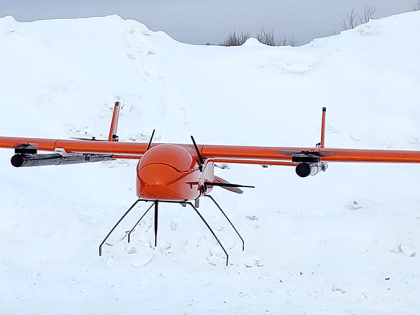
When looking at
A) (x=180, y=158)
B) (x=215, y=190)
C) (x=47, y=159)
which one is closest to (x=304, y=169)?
(x=180, y=158)

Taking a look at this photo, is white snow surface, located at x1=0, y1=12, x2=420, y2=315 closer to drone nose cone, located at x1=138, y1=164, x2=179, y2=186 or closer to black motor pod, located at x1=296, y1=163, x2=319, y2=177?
black motor pod, located at x1=296, y1=163, x2=319, y2=177

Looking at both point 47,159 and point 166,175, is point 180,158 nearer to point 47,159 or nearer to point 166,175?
point 166,175

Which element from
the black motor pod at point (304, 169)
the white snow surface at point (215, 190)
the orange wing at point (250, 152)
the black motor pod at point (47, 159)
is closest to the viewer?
the black motor pod at point (304, 169)

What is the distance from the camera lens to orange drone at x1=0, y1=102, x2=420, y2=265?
5648 mm

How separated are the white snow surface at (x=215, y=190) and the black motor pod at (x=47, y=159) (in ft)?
8.90

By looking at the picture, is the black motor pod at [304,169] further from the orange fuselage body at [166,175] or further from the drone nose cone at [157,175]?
the drone nose cone at [157,175]

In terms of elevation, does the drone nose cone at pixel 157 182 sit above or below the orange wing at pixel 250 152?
below

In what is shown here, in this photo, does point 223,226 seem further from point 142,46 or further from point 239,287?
point 142,46

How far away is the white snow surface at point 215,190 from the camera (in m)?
9.84

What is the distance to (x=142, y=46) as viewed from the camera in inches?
853

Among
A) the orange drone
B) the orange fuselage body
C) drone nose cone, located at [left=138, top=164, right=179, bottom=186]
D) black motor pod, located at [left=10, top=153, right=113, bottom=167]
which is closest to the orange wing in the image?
the orange drone

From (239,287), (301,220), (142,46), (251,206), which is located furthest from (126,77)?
(239,287)

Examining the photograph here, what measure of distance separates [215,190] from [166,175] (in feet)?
28.3

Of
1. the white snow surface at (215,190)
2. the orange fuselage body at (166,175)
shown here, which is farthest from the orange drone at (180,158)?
the white snow surface at (215,190)
